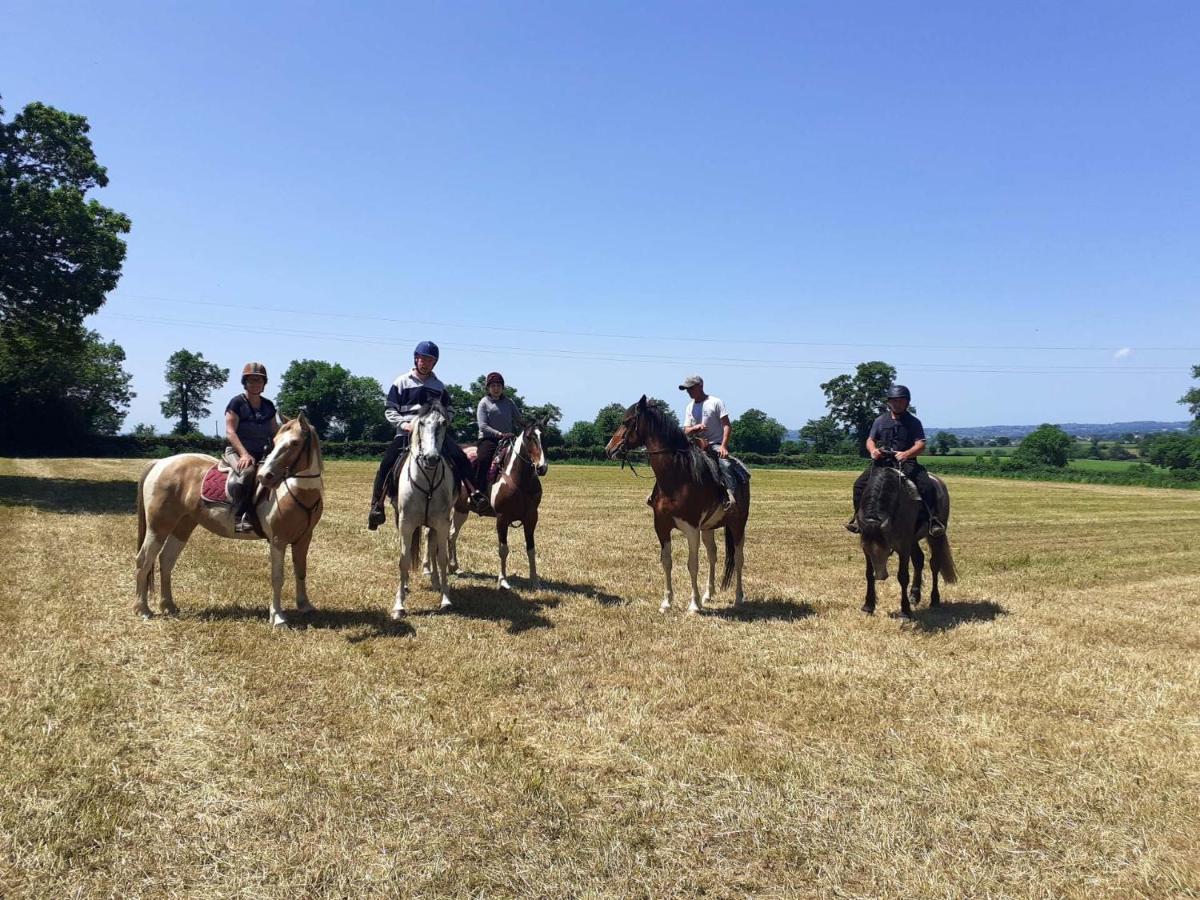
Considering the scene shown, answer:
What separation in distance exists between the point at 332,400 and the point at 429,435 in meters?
84.9

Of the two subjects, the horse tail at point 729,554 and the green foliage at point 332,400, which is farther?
the green foliage at point 332,400

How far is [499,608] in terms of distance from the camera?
28.1 ft

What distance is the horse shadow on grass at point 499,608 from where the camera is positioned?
7949mm

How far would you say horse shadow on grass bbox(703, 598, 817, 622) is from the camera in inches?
342

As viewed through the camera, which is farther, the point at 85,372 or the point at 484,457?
the point at 85,372

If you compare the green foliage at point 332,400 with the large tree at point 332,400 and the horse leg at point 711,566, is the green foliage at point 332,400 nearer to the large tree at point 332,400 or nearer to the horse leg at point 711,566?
the large tree at point 332,400

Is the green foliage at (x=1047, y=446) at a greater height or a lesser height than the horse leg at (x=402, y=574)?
greater

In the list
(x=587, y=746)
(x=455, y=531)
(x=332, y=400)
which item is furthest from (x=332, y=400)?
(x=587, y=746)

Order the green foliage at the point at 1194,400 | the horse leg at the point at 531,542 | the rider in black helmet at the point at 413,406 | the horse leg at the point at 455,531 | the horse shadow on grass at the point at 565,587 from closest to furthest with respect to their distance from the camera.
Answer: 1. the rider in black helmet at the point at 413,406
2. the horse shadow on grass at the point at 565,587
3. the horse leg at the point at 531,542
4. the horse leg at the point at 455,531
5. the green foliage at the point at 1194,400

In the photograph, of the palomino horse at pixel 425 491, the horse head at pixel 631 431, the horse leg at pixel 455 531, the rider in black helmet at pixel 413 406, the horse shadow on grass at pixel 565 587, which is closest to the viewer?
the palomino horse at pixel 425 491

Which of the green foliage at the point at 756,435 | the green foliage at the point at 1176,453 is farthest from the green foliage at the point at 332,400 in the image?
the green foliage at the point at 1176,453

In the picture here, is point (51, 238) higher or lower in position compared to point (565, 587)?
higher

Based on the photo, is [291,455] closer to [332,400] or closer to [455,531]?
[455,531]

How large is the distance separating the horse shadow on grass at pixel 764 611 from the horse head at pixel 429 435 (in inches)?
161
